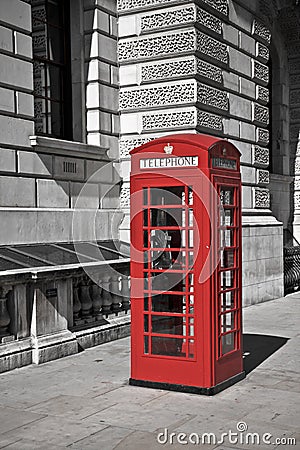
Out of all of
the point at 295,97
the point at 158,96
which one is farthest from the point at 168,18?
the point at 295,97

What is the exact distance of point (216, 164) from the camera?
6.50 metres

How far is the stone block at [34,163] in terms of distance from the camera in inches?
387

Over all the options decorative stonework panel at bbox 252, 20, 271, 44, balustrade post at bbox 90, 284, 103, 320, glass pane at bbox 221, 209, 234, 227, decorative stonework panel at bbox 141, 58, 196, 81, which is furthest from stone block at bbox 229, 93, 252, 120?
glass pane at bbox 221, 209, 234, 227

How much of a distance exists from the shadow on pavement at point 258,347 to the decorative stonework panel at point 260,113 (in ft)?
19.1

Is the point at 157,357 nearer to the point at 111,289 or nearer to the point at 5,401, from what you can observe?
the point at 5,401

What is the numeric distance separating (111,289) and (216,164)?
11.8 ft

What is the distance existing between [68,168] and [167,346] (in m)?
4.95

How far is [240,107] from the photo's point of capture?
13258 mm

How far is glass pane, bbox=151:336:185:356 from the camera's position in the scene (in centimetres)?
661

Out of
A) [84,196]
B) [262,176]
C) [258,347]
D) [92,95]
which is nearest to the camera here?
[258,347]

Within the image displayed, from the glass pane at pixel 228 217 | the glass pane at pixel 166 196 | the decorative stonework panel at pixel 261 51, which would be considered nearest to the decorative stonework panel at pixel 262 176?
the decorative stonework panel at pixel 261 51

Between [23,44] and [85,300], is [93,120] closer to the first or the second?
[23,44]

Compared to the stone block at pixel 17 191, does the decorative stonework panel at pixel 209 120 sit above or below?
above

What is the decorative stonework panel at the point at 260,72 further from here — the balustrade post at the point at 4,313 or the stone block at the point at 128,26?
the balustrade post at the point at 4,313
